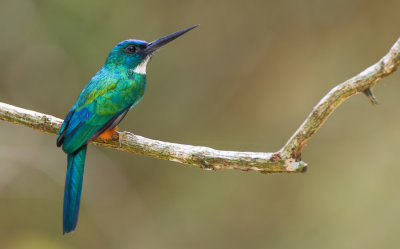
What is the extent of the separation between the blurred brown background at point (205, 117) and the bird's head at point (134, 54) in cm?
247

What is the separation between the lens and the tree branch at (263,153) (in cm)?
230

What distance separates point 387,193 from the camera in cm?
572

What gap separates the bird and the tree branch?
0.41 ft

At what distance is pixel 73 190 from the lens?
2.88 meters

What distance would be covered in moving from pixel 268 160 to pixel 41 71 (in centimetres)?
444

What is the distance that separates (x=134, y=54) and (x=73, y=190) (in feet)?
3.74

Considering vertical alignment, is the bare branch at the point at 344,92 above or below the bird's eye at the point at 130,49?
below

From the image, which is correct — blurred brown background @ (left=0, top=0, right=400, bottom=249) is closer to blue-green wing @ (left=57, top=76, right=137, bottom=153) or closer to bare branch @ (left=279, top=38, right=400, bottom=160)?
blue-green wing @ (left=57, top=76, right=137, bottom=153)

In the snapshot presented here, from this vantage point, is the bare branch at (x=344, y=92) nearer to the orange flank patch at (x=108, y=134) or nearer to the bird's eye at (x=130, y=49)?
the orange flank patch at (x=108, y=134)

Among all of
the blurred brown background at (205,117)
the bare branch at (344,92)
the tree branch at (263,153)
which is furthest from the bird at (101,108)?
the blurred brown background at (205,117)

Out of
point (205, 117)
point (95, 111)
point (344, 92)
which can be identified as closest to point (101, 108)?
point (95, 111)

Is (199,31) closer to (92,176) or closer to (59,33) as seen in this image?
(59,33)

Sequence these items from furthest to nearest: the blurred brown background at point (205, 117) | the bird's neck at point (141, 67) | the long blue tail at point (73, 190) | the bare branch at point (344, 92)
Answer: the blurred brown background at point (205, 117) → the bird's neck at point (141, 67) → the long blue tail at point (73, 190) → the bare branch at point (344, 92)

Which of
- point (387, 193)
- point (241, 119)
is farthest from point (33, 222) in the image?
point (387, 193)
